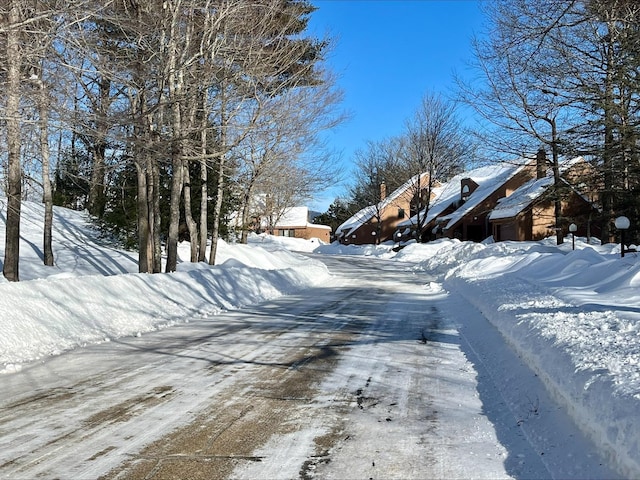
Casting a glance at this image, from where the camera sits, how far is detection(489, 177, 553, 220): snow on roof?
37.9m

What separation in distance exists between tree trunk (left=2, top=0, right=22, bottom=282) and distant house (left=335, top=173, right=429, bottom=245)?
4743 cm

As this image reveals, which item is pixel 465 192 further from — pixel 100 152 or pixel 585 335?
pixel 585 335

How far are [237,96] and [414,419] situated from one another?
1328 cm

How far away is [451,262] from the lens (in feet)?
86.6

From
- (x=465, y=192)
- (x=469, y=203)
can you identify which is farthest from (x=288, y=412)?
(x=465, y=192)

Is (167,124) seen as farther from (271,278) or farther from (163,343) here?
(163,343)

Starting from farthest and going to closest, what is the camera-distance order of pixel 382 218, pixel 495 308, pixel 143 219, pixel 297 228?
1. pixel 297 228
2. pixel 382 218
3. pixel 143 219
4. pixel 495 308

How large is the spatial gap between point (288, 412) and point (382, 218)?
5943 centimetres

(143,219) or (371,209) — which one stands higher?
(371,209)

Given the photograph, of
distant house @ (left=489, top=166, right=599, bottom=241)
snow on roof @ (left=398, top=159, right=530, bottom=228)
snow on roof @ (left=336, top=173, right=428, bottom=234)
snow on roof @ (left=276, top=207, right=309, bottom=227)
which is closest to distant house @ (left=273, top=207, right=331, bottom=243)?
snow on roof @ (left=276, top=207, right=309, bottom=227)

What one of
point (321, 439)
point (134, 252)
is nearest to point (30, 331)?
point (321, 439)

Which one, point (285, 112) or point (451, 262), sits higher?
point (285, 112)

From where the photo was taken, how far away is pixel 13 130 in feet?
34.2

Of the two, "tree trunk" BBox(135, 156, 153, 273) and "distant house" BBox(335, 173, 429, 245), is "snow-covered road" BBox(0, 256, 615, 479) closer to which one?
"tree trunk" BBox(135, 156, 153, 273)
